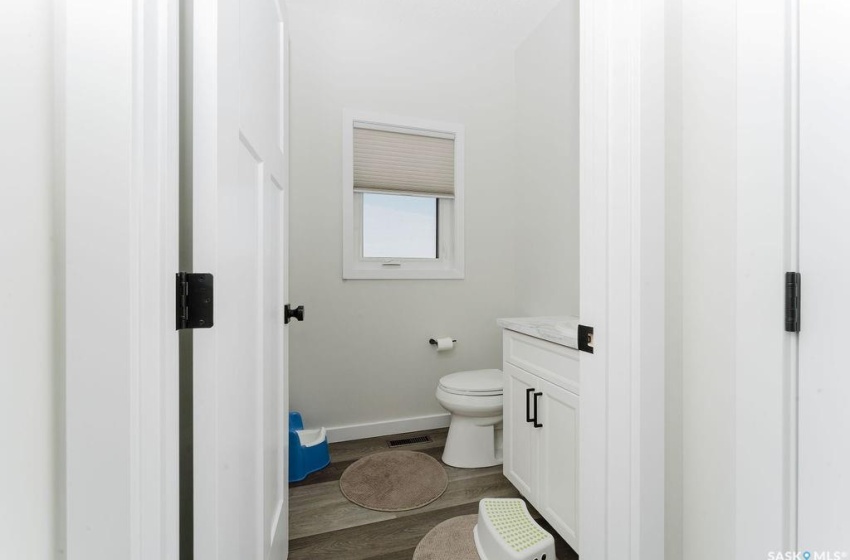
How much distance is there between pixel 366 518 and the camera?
4.89ft

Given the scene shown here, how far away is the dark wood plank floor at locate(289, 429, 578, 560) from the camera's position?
132 cm

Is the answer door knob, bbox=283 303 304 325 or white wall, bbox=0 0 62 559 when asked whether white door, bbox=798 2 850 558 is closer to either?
white wall, bbox=0 0 62 559

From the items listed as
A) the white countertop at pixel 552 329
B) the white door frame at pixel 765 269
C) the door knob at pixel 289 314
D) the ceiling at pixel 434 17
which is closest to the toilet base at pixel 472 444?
the white countertop at pixel 552 329

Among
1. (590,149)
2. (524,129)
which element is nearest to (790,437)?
(590,149)

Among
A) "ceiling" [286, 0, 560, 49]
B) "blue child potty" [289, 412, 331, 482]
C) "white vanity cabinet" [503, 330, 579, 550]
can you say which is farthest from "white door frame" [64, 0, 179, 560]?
"ceiling" [286, 0, 560, 49]

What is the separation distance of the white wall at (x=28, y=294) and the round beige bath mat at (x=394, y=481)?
138 centimetres

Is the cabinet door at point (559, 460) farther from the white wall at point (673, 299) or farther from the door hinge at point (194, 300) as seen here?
the door hinge at point (194, 300)

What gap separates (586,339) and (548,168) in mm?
1543

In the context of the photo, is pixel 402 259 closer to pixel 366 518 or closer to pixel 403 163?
pixel 403 163

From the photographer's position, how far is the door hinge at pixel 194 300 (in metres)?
0.52

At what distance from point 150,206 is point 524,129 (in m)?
2.36

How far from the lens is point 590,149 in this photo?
2.70 feet

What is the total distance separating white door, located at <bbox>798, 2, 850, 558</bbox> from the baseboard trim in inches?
76.5

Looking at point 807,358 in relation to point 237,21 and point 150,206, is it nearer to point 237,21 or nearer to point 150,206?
point 150,206
